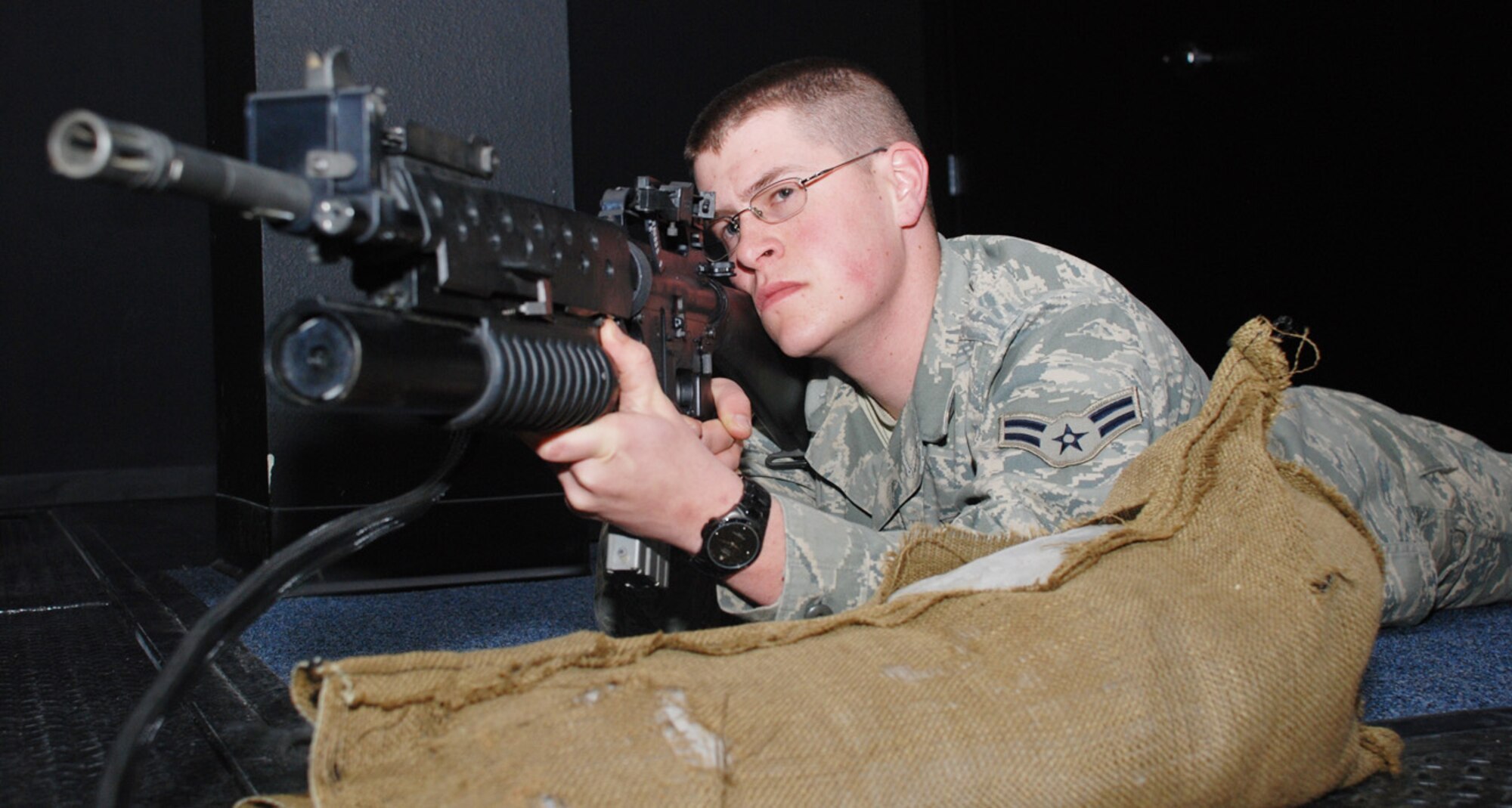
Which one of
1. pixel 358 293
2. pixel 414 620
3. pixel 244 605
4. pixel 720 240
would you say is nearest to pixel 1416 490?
pixel 720 240

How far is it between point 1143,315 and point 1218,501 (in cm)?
49

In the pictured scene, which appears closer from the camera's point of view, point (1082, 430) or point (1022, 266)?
point (1082, 430)

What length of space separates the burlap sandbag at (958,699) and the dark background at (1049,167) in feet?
5.40

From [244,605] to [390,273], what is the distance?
0.28 meters

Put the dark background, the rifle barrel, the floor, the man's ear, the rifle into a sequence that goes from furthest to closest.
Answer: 1. the dark background
2. the man's ear
3. the floor
4. the rifle
5. the rifle barrel

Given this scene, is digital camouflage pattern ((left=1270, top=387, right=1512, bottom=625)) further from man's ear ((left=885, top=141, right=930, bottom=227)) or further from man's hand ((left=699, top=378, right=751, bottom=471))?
man's hand ((left=699, top=378, right=751, bottom=471))

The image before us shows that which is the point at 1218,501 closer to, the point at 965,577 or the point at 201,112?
the point at 965,577

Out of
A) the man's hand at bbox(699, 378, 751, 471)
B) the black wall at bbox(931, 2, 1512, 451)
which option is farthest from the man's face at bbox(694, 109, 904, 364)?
the black wall at bbox(931, 2, 1512, 451)

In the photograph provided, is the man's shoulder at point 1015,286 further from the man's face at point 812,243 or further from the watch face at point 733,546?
the watch face at point 733,546

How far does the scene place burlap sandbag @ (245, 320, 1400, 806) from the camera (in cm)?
76

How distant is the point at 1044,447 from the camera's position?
1264 millimetres

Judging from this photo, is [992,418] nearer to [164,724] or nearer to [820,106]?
[820,106]

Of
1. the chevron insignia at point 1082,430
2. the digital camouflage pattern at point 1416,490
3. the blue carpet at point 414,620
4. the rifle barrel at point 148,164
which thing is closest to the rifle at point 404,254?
the rifle barrel at point 148,164

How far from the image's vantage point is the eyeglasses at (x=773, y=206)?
1.55 m
